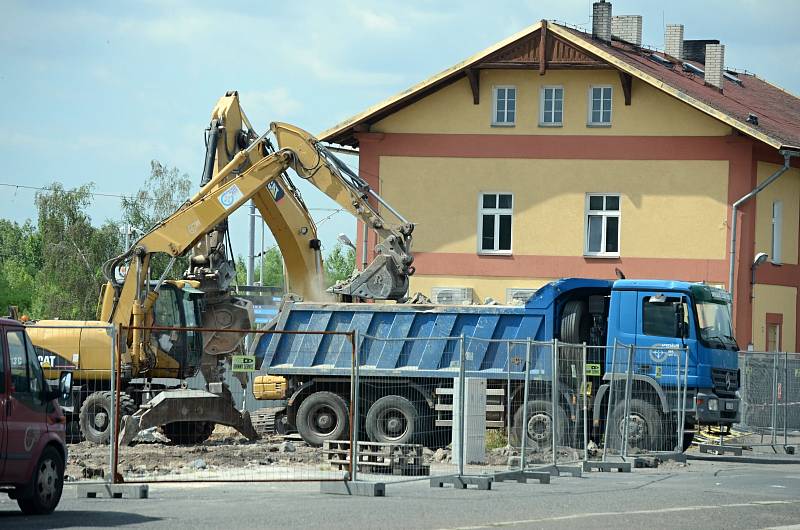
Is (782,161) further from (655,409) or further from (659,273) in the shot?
(655,409)

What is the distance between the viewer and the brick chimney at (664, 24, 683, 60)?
50.2 meters

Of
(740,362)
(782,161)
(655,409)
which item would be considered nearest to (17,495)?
(655,409)

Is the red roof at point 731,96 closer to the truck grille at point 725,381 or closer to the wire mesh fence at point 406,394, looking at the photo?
the truck grille at point 725,381

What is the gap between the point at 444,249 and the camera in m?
41.9

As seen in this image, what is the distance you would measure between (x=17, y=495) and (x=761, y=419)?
1829 cm

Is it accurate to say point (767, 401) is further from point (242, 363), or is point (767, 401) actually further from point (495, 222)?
point (495, 222)

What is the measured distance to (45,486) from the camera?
47.8ft

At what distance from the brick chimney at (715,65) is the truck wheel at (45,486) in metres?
34.5

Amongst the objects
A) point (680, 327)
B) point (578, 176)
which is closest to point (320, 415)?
point (680, 327)

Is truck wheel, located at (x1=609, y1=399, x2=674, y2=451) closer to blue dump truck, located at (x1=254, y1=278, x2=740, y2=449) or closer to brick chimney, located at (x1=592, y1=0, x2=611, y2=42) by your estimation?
blue dump truck, located at (x1=254, y1=278, x2=740, y2=449)

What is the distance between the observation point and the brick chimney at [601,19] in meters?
44.6

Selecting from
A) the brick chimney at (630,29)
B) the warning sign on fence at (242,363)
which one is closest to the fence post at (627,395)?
the warning sign on fence at (242,363)

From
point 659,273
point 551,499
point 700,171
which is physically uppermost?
point 700,171

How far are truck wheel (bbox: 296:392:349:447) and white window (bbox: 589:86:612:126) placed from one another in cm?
1798
